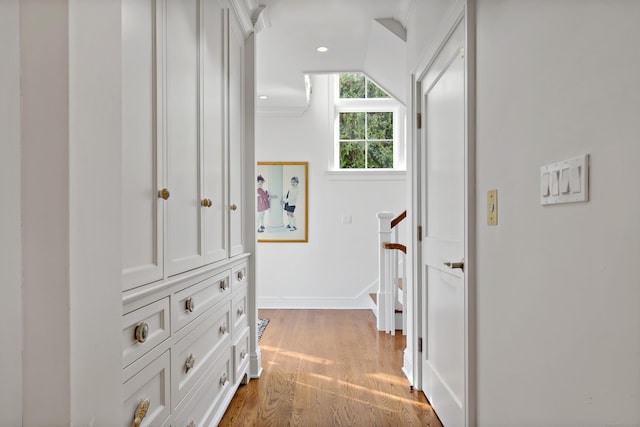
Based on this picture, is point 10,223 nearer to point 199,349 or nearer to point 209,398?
point 199,349

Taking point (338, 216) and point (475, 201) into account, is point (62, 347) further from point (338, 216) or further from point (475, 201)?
point (338, 216)

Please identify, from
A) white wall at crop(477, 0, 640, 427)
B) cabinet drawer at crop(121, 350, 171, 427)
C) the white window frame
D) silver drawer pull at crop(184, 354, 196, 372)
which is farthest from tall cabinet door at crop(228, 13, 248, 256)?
the white window frame

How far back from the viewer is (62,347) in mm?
620

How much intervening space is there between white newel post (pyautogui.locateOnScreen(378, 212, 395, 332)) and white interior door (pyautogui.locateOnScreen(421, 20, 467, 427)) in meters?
1.47

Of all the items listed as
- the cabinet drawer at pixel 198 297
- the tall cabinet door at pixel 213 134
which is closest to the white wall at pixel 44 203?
the cabinet drawer at pixel 198 297

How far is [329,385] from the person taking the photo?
2.59 meters

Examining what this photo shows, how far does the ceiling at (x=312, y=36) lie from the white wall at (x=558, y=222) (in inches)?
55.3

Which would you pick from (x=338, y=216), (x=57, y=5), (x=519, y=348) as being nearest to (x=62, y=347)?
(x=57, y=5)

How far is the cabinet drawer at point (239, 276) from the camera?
2.31 m

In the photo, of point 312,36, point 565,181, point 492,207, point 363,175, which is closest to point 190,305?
point 492,207

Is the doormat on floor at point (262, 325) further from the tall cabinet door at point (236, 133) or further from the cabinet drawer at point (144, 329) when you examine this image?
the cabinet drawer at point (144, 329)

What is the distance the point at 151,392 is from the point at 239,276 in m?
1.22

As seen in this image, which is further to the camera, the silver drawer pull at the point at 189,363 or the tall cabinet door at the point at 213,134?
the tall cabinet door at the point at 213,134

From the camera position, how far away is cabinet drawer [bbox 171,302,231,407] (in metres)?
1.46
